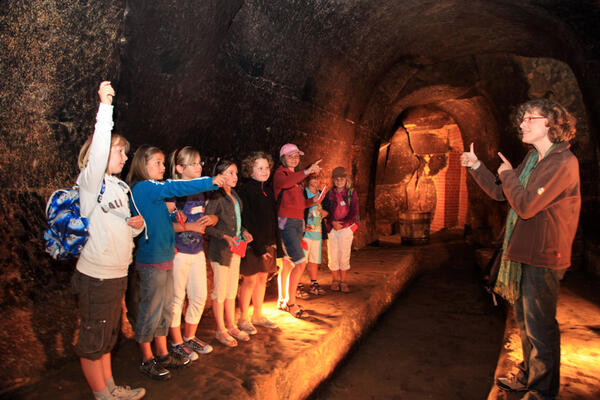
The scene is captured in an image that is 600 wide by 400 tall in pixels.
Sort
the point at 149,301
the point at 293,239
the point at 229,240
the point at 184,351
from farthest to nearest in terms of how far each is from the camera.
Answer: the point at 293,239, the point at 229,240, the point at 184,351, the point at 149,301

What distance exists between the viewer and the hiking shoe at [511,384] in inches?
105

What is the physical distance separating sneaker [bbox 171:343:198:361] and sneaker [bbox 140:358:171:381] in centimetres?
23

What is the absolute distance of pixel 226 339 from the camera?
3.33 metres

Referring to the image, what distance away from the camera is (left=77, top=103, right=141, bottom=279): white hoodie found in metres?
2.14

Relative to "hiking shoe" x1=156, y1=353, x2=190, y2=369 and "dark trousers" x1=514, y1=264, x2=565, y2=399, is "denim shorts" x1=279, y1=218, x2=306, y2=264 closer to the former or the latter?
"hiking shoe" x1=156, y1=353, x2=190, y2=369

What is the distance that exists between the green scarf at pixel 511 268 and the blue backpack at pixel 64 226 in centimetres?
261

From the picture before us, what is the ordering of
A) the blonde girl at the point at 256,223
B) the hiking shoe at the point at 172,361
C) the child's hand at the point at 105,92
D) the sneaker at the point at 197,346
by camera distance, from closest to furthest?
the child's hand at the point at 105,92
the hiking shoe at the point at 172,361
the sneaker at the point at 197,346
the blonde girl at the point at 256,223

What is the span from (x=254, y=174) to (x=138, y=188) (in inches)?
44.8

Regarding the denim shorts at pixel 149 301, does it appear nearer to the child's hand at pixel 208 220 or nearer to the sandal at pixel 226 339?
the child's hand at pixel 208 220

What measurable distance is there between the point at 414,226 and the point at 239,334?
700 cm

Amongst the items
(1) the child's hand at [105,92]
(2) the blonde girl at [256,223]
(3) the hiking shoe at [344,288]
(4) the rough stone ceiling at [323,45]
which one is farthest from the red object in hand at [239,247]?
(3) the hiking shoe at [344,288]

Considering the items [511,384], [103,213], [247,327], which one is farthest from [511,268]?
[103,213]

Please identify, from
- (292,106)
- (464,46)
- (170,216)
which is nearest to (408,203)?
(464,46)

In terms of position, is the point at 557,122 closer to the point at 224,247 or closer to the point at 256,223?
the point at 256,223
